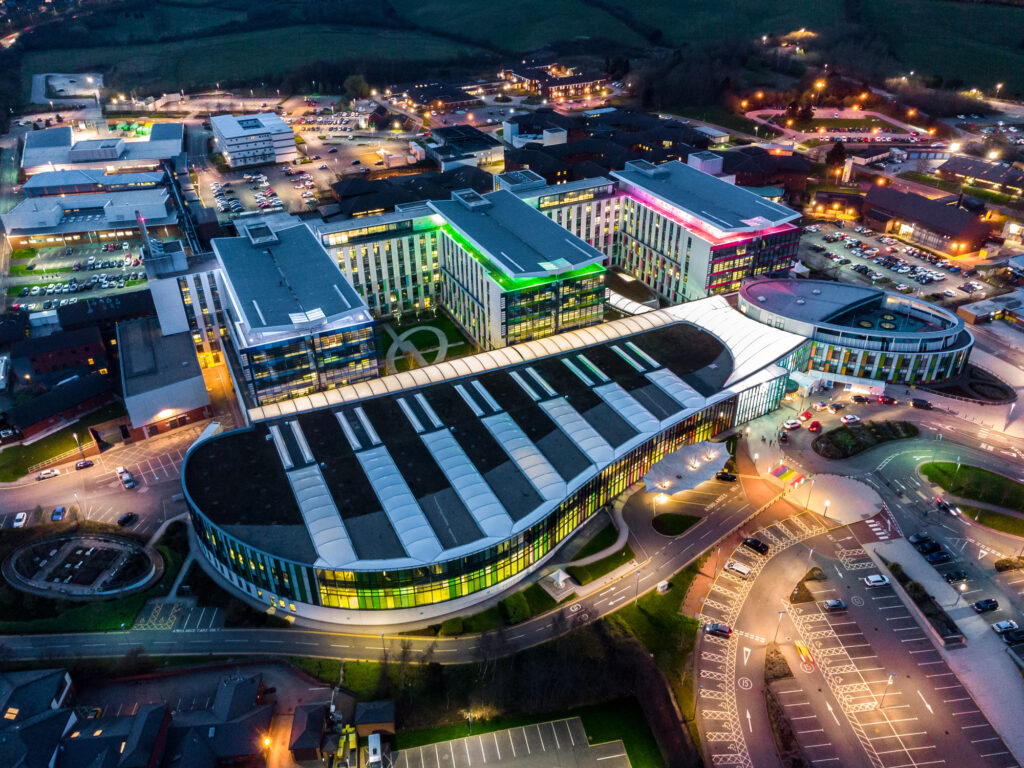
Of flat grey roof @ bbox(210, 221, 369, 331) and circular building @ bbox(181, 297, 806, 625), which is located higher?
flat grey roof @ bbox(210, 221, 369, 331)

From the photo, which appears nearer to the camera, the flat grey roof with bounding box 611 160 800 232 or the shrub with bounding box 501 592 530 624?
the shrub with bounding box 501 592 530 624

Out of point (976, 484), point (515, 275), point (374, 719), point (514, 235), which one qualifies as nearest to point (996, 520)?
point (976, 484)

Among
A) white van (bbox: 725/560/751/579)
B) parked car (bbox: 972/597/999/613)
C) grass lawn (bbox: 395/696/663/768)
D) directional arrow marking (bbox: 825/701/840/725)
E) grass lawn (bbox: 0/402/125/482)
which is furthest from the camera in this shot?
grass lawn (bbox: 0/402/125/482)

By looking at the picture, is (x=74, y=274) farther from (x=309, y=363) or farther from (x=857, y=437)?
(x=857, y=437)

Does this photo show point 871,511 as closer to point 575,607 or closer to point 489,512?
point 575,607

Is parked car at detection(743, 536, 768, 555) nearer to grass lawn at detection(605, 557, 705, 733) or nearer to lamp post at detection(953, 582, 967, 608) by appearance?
grass lawn at detection(605, 557, 705, 733)

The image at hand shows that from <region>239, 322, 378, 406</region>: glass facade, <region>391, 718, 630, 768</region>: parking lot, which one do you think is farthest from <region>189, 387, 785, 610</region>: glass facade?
<region>239, 322, 378, 406</region>: glass facade
